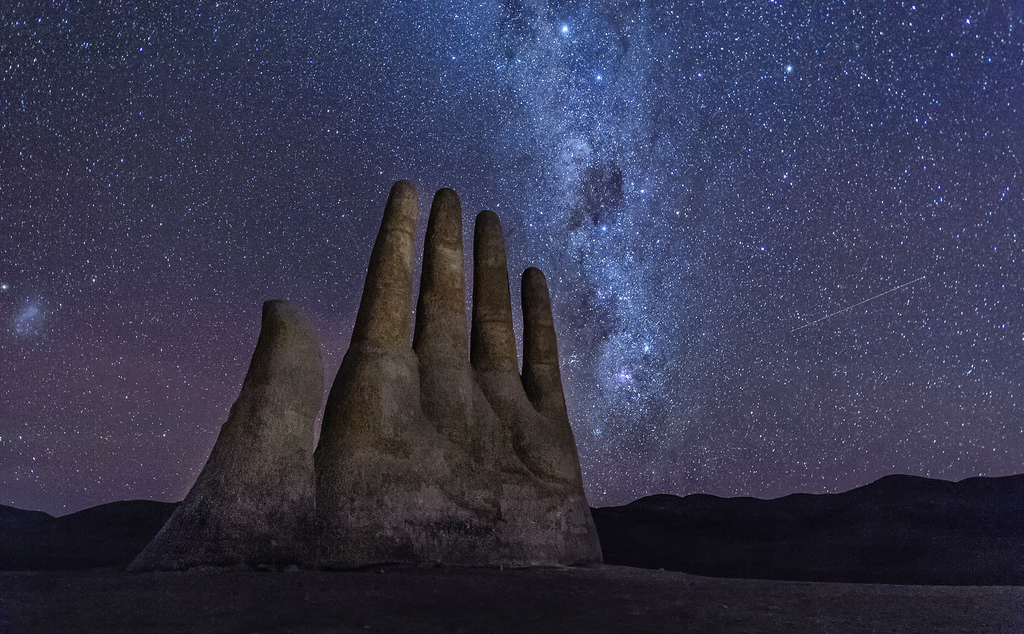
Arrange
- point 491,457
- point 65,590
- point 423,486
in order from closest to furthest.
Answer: point 65,590 < point 423,486 < point 491,457

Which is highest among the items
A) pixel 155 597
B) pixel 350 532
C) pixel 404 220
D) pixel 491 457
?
pixel 404 220

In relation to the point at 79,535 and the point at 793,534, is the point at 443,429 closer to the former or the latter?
the point at 79,535

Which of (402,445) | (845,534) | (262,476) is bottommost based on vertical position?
(845,534)

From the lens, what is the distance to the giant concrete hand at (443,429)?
14102 mm

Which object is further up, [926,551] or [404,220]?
[404,220]

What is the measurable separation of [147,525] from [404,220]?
2791 centimetres

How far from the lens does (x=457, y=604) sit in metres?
9.55

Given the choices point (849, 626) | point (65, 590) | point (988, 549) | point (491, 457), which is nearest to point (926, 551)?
point (988, 549)

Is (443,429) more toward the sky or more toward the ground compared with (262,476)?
more toward the sky

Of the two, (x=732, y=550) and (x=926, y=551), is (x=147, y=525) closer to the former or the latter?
(x=732, y=550)

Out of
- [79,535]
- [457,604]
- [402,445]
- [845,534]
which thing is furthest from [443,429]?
[845,534]

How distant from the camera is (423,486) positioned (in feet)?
47.9

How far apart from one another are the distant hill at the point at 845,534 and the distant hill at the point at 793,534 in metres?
0.08

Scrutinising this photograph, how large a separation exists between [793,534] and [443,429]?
3420 centimetres
